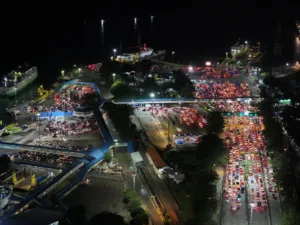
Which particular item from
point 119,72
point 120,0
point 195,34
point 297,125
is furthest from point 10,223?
point 120,0

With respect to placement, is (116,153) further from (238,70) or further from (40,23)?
(40,23)

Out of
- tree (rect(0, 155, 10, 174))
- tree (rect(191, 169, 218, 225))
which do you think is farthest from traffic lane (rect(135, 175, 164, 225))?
tree (rect(0, 155, 10, 174))

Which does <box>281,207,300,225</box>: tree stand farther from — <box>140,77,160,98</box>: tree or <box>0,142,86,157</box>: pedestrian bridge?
<box>140,77,160,98</box>: tree

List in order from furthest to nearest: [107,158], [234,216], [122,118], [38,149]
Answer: [122,118]
[38,149]
[107,158]
[234,216]

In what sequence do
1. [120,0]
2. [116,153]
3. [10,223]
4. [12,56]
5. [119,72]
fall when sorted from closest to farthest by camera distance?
[10,223], [116,153], [119,72], [12,56], [120,0]

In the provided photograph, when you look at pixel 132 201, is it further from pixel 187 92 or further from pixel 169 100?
pixel 187 92

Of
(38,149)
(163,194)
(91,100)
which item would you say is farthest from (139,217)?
(91,100)
